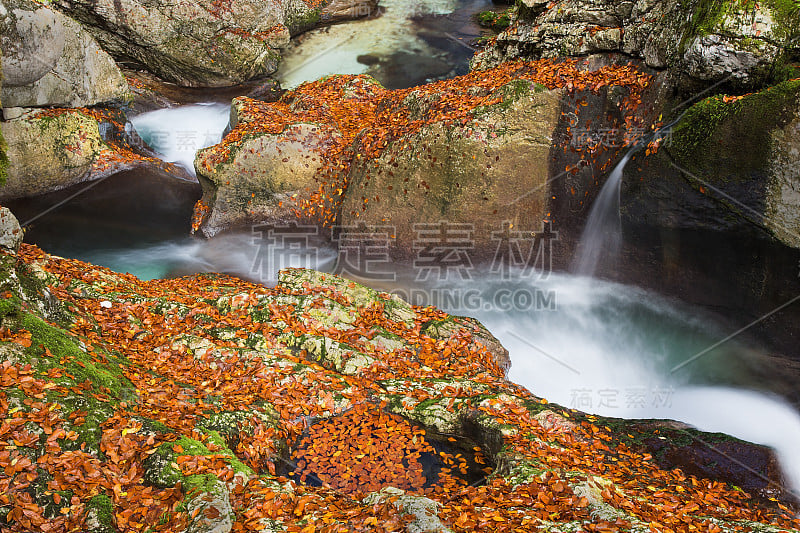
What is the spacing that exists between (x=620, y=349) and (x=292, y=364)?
5.38 m

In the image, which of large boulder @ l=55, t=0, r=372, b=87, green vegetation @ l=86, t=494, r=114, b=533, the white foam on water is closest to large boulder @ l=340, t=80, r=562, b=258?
the white foam on water

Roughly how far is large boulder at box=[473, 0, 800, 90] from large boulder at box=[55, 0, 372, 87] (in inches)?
303

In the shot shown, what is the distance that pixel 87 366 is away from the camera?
5359 mm

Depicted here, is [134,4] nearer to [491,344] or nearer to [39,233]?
[39,233]

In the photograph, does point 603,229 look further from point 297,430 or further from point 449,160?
point 297,430

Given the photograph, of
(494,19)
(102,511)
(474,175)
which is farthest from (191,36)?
(102,511)

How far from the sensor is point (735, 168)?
7.48 meters

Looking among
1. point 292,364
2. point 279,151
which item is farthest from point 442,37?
point 292,364

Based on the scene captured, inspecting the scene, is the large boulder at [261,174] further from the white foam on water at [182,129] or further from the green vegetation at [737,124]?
the green vegetation at [737,124]

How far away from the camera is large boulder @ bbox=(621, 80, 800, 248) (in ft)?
22.8

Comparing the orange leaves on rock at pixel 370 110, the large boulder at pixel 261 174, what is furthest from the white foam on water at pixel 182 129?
the large boulder at pixel 261 174

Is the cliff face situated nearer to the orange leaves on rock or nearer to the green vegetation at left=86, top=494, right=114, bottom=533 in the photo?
the green vegetation at left=86, top=494, right=114, bottom=533

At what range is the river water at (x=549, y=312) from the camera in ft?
26.4

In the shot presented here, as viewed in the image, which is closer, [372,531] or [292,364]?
[372,531]
